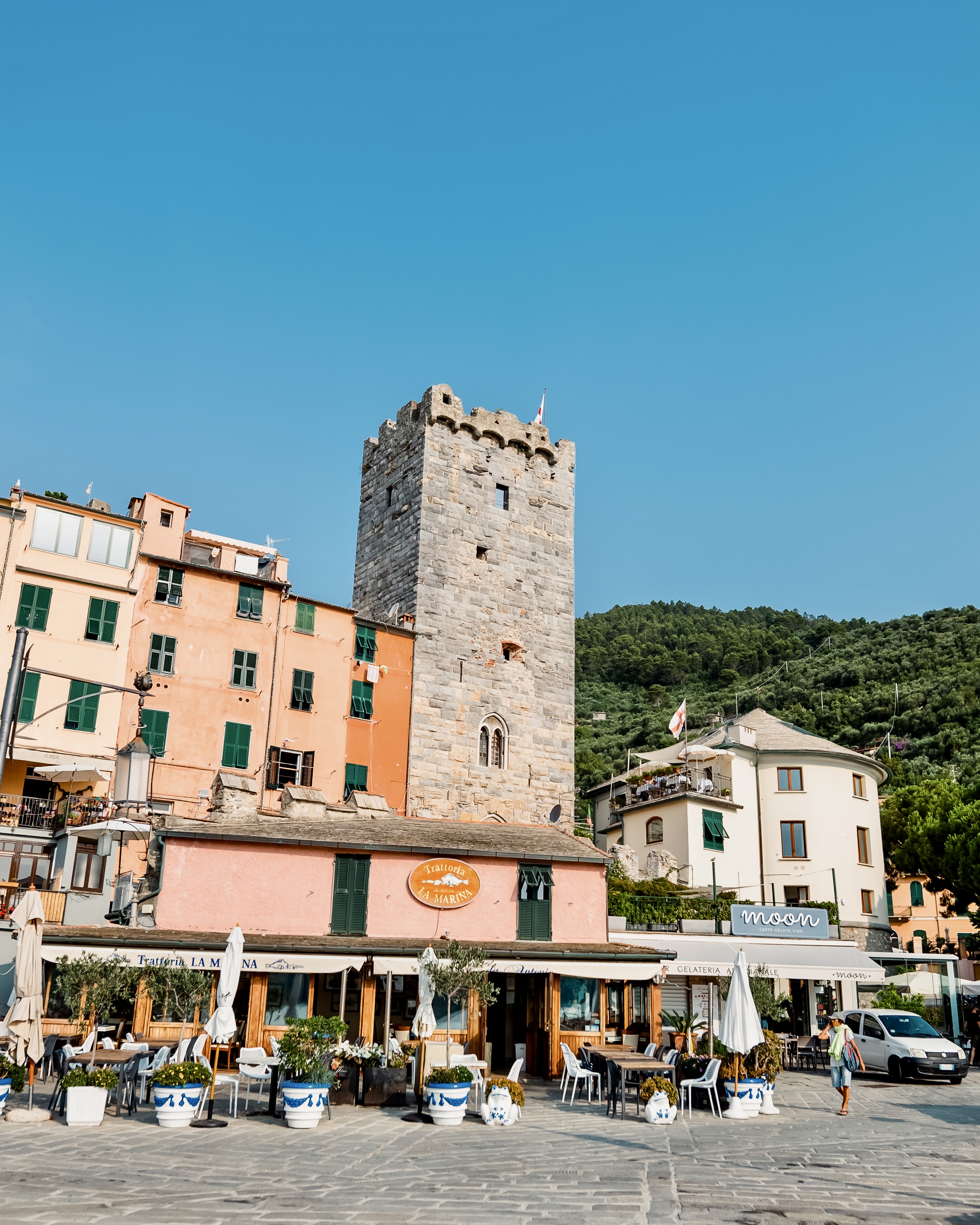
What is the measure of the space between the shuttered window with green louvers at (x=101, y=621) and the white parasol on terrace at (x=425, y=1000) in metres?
16.3

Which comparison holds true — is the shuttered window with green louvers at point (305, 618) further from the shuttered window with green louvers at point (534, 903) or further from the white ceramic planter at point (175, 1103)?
the white ceramic planter at point (175, 1103)

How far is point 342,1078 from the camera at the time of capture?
703 inches

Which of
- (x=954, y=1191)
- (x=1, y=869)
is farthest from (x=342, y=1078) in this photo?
(x=1, y=869)

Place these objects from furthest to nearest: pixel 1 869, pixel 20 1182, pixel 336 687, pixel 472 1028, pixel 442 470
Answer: pixel 442 470, pixel 336 687, pixel 1 869, pixel 472 1028, pixel 20 1182

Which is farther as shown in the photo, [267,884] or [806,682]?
[806,682]

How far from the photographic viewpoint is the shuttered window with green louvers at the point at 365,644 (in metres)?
33.6

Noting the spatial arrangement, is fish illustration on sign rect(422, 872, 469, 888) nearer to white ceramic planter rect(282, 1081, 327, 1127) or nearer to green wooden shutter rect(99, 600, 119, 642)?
white ceramic planter rect(282, 1081, 327, 1127)

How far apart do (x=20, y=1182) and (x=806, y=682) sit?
256 ft

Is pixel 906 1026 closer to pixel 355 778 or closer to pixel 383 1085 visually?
pixel 383 1085

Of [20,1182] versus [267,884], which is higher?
[267,884]

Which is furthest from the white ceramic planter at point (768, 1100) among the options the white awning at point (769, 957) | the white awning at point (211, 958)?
the white awning at point (211, 958)

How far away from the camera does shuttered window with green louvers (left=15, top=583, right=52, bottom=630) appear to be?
28484 mm

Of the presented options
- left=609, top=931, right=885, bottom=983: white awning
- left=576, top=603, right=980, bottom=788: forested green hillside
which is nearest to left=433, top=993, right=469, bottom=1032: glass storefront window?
left=609, top=931, right=885, bottom=983: white awning

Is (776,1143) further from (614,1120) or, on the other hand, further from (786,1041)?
(786,1041)
